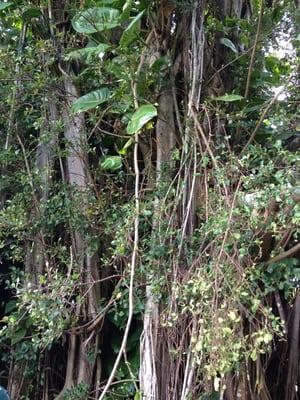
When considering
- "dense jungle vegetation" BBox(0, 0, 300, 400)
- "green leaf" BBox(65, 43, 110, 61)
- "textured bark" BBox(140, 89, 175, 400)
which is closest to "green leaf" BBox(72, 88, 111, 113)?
"dense jungle vegetation" BBox(0, 0, 300, 400)

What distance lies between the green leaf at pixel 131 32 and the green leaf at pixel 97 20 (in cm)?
12

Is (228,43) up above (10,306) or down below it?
above

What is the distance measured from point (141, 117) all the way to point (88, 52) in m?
0.45

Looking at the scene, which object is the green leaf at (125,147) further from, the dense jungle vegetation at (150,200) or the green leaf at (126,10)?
the green leaf at (126,10)

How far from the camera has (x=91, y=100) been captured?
214 centimetres

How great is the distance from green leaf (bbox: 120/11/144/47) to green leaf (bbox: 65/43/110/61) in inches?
3.1

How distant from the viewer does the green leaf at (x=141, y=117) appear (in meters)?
1.92

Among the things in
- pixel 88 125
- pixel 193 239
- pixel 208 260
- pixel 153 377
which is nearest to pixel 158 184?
pixel 193 239

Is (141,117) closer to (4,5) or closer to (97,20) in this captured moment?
(97,20)

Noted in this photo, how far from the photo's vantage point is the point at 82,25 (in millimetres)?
2146

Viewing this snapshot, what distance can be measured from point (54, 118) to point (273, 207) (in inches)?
49.1

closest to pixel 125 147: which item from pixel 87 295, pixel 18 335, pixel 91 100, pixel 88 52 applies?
pixel 91 100

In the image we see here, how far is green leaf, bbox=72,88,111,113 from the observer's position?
2097mm

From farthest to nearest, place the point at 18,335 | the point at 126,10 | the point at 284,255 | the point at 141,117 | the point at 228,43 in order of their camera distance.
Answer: the point at 228,43, the point at 18,335, the point at 126,10, the point at 141,117, the point at 284,255
